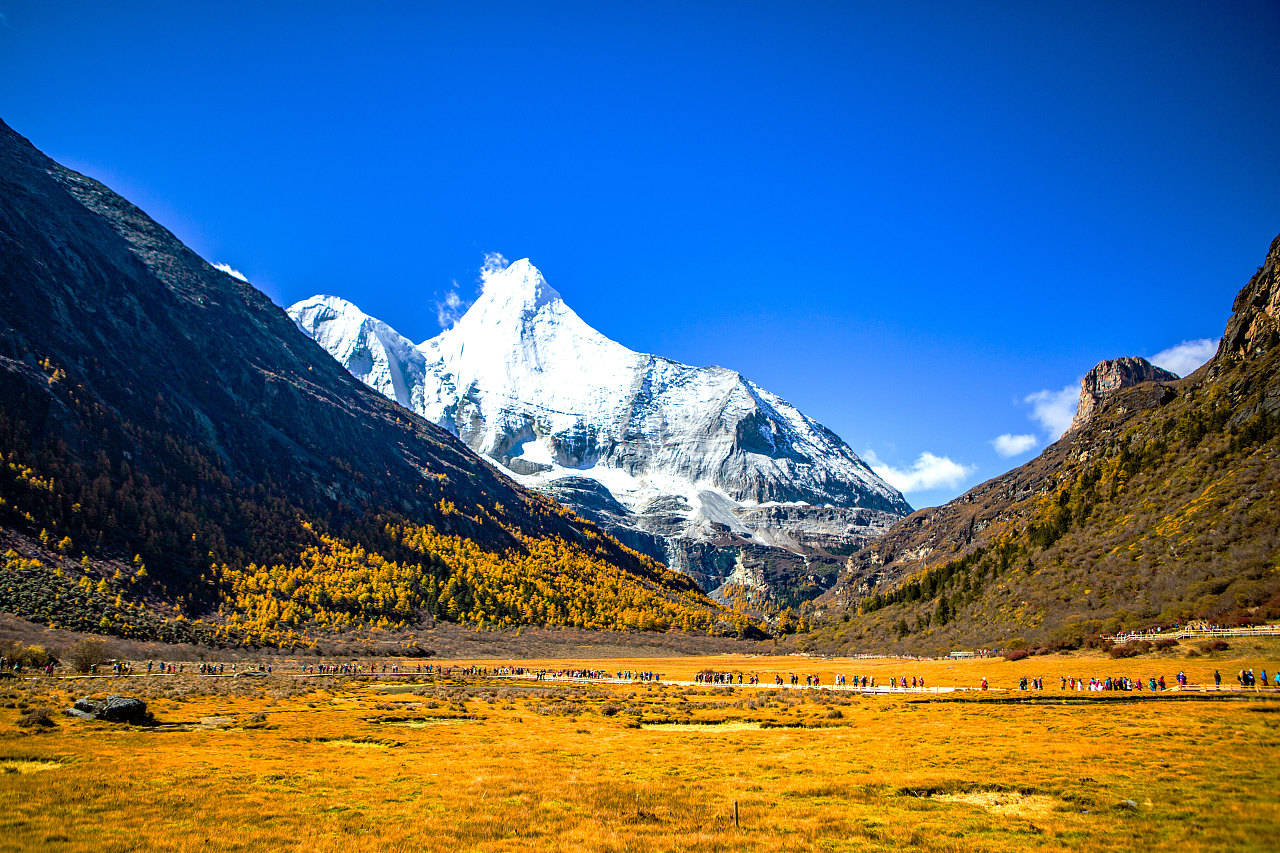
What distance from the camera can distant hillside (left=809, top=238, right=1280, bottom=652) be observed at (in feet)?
253

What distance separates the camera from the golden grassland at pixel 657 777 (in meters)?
18.0

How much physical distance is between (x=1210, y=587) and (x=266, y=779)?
302 feet

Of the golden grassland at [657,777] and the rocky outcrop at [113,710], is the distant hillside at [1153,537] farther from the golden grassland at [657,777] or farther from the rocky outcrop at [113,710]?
the rocky outcrop at [113,710]

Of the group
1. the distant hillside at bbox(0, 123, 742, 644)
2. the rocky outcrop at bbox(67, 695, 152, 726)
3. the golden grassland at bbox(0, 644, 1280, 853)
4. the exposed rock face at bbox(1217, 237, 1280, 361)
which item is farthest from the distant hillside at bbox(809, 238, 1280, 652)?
the distant hillside at bbox(0, 123, 742, 644)

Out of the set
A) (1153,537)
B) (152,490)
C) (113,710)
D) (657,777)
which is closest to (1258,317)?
(1153,537)

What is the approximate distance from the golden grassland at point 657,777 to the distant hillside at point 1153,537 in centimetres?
3098

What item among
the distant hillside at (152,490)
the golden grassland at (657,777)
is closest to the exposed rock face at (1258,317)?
the golden grassland at (657,777)

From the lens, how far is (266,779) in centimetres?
2605

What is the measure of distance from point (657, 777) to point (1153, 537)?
97.2 m

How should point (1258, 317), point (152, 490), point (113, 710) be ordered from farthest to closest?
point (152, 490) < point (1258, 317) < point (113, 710)

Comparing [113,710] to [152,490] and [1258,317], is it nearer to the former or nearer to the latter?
[152,490]

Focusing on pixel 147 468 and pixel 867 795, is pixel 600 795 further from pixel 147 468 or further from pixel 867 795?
pixel 147 468

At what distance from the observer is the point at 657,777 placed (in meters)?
27.1

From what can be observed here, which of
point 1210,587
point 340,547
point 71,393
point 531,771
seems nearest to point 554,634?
point 340,547
